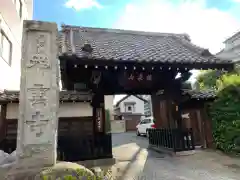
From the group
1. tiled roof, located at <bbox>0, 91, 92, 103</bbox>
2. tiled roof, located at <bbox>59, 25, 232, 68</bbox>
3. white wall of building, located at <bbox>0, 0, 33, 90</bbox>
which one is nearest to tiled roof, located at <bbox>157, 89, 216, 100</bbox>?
tiled roof, located at <bbox>59, 25, 232, 68</bbox>

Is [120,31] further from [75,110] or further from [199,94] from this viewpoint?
[75,110]

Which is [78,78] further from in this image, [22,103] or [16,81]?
[16,81]

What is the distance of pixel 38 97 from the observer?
16.5ft

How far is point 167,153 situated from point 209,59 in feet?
16.8

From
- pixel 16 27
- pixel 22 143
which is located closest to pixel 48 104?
pixel 22 143

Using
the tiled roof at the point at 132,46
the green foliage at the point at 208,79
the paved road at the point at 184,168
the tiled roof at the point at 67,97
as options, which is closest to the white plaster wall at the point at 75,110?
the tiled roof at the point at 67,97

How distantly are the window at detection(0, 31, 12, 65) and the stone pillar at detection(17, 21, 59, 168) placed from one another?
231 inches

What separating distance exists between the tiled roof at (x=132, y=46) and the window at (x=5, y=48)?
3136mm

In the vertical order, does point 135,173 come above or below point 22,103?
below

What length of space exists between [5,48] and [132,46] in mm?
7236

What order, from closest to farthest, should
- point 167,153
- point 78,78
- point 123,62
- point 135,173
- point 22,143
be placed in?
point 22,143 → point 135,173 → point 123,62 → point 78,78 → point 167,153

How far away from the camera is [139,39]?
1224 cm

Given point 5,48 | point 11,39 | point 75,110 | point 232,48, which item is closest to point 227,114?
point 75,110

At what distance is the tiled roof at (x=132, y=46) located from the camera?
8.06m
